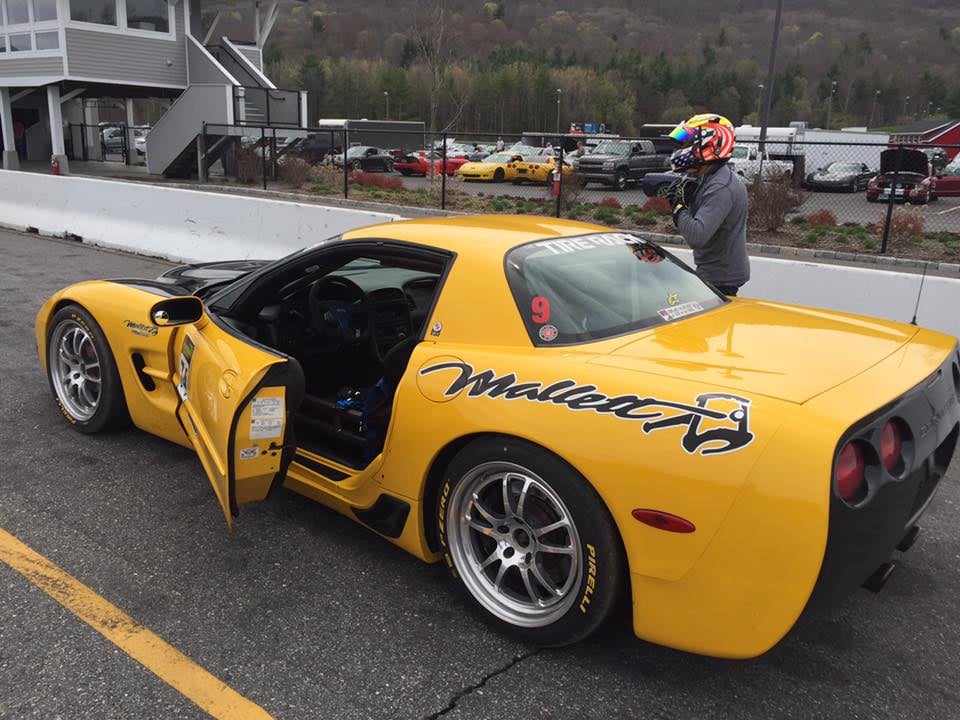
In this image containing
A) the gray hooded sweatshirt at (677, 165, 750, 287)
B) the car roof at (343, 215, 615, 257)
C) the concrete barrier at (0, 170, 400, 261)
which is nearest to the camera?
the car roof at (343, 215, 615, 257)

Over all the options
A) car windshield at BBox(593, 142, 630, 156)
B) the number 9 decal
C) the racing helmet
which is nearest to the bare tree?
car windshield at BBox(593, 142, 630, 156)

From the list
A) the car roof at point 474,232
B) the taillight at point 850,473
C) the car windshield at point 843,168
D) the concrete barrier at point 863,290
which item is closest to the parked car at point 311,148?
the car windshield at point 843,168

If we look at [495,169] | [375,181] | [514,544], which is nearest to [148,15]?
[375,181]

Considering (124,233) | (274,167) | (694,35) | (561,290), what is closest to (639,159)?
(274,167)

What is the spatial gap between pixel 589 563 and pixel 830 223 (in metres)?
13.9

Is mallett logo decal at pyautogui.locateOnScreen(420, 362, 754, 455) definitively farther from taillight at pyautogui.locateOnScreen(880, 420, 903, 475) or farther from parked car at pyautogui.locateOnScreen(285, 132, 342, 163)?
parked car at pyautogui.locateOnScreen(285, 132, 342, 163)

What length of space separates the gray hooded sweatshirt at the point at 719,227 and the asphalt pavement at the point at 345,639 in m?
1.69

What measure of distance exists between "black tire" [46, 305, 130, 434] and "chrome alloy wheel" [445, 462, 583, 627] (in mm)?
2293

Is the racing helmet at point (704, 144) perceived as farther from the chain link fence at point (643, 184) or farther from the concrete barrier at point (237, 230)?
the concrete barrier at point (237, 230)

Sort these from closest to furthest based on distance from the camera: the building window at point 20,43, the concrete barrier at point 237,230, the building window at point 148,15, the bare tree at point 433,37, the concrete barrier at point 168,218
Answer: the concrete barrier at point 237,230 < the concrete barrier at point 168,218 < the building window at point 20,43 < the building window at point 148,15 < the bare tree at point 433,37

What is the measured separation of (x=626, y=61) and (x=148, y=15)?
125m

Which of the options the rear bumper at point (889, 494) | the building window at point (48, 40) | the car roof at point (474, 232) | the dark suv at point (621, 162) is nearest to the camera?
the rear bumper at point (889, 494)

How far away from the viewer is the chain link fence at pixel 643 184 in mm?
13328

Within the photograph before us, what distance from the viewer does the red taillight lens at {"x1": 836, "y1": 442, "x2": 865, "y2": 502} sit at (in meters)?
2.12
